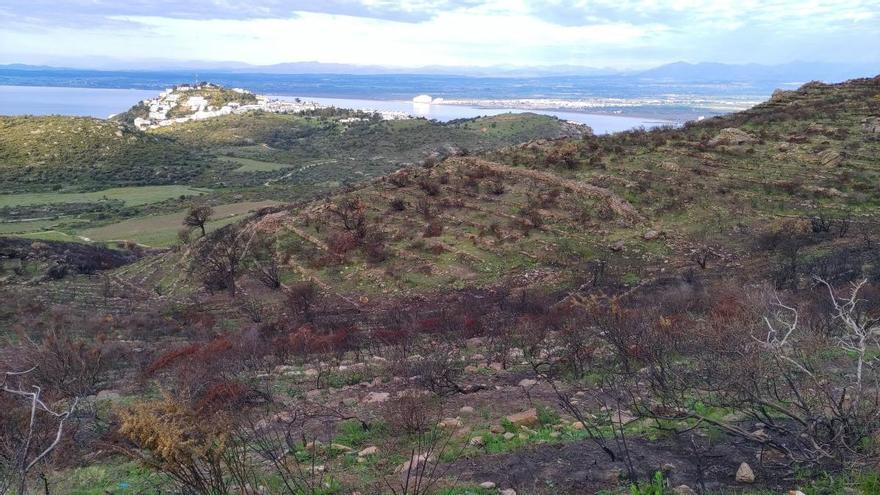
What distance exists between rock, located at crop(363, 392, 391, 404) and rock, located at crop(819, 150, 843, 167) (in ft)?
85.5

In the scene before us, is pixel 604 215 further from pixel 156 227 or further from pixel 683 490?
pixel 156 227

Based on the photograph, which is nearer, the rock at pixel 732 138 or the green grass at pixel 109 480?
the green grass at pixel 109 480

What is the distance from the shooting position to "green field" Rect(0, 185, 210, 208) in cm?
6744

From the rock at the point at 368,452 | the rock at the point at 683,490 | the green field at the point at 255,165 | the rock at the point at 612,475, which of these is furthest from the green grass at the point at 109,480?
the green field at the point at 255,165

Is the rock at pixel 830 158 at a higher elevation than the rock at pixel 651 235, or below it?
higher

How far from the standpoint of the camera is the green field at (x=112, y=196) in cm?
6744

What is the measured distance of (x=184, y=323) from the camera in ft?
62.7

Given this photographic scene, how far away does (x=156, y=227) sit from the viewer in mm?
49938

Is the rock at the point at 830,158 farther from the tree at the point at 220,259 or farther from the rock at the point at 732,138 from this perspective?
the tree at the point at 220,259

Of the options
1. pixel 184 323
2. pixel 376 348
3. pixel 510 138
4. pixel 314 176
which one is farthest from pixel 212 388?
pixel 510 138

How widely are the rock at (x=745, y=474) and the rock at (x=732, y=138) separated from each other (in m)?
27.9

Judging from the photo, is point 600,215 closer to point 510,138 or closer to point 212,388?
point 212,388

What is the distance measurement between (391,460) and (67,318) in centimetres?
1846

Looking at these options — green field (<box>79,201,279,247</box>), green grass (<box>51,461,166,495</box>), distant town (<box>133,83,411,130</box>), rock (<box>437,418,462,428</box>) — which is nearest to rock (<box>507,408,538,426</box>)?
rock (<box>437,418,462,428</box>)
